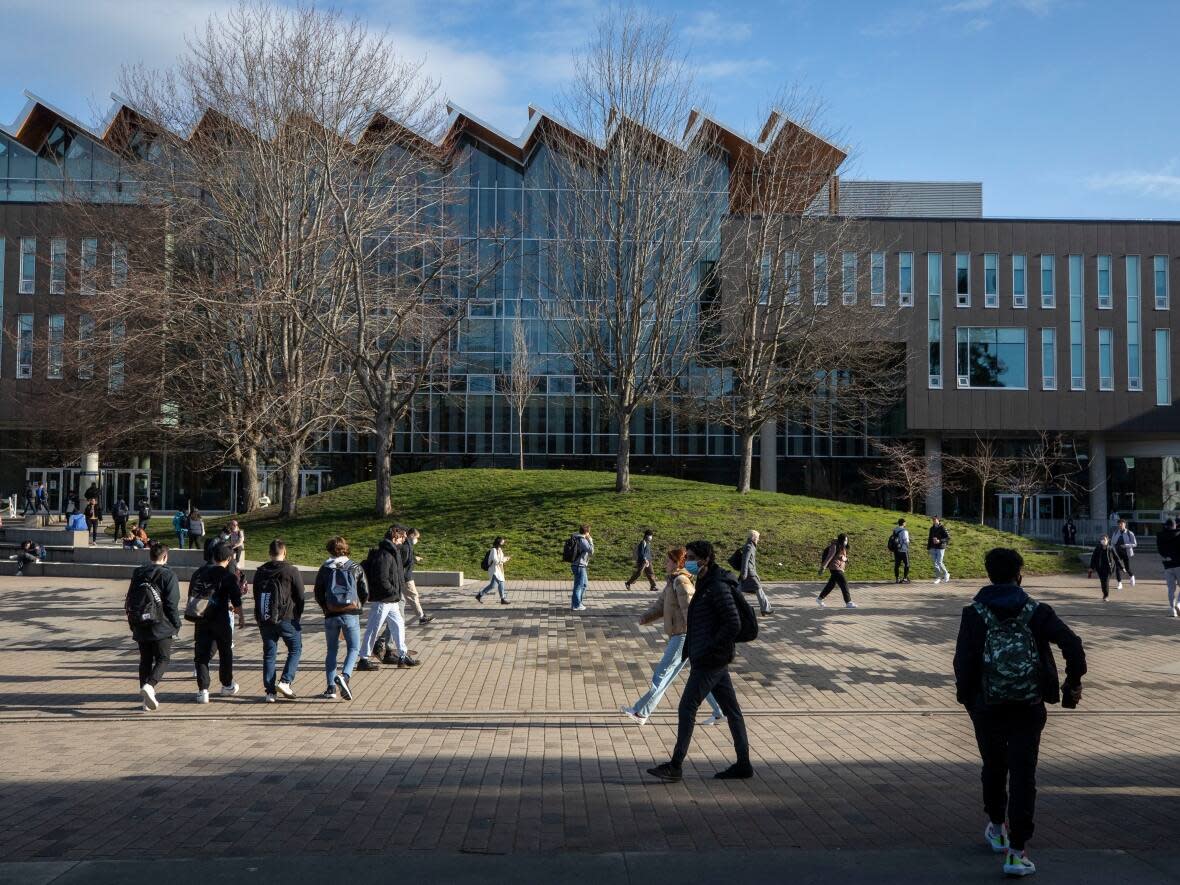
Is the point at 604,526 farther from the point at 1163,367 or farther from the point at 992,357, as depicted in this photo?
the point at 1163,367

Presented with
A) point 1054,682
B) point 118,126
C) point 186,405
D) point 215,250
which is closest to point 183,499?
point 186,405

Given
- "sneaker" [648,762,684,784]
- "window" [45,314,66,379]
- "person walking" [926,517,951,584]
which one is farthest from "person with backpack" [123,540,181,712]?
"window" [45,314,66,379]

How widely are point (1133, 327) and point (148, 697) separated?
48605mm

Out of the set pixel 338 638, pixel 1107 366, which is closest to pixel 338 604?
pixel 338 638

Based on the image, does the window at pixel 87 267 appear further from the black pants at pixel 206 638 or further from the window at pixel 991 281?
the window at pixel 991 281

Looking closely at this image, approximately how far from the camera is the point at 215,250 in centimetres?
2919

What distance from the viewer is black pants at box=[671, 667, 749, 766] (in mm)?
6648

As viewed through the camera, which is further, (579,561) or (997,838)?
(579,561)

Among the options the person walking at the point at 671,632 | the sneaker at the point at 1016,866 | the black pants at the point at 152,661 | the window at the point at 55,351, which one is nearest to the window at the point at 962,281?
the window at the point at 55,351

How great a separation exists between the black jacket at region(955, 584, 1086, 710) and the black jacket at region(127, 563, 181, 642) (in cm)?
725

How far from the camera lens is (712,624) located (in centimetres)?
673

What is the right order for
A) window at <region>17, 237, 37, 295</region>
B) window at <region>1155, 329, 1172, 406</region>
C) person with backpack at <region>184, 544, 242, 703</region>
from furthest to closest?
window at <region>17, 237, 37, 295</region>
window at <region>1155, 329, 1172, 406</region>
person with backpack at <region>184, 544, 242, 703</region>

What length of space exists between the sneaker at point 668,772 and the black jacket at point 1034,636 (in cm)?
228

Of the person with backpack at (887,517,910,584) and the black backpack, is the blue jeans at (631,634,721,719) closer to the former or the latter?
the black backpack
